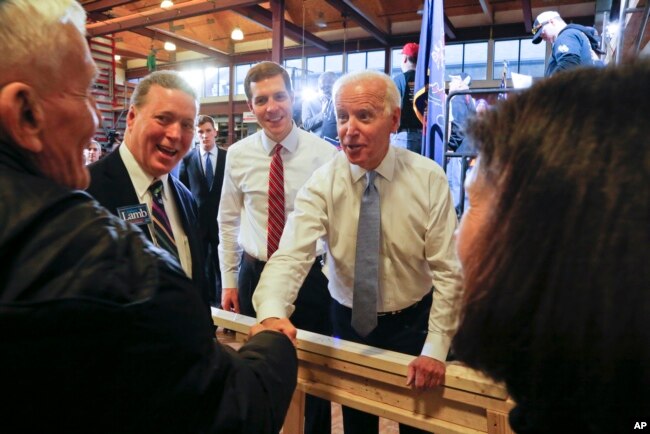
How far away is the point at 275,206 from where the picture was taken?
2.42m

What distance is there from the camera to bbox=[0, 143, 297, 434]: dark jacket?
540 millimetres

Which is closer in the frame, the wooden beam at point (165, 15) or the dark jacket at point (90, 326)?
the dark jacket at point (90, 326)

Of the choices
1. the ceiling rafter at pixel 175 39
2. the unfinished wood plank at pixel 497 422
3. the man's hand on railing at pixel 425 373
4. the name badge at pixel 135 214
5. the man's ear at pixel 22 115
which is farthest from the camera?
the ceiling rafter at pixel 175 39

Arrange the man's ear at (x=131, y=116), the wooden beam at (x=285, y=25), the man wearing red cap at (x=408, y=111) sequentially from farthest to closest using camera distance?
the wooden beam at (x=285, y=25) < the man wearing red cap at (x=408, y=111) < the man's ear at (x=131, y=116)

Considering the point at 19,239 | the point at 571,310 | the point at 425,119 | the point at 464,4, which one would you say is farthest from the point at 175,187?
the point at 464,4

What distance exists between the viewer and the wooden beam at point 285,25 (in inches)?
404

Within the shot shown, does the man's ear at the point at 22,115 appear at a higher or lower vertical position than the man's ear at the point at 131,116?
lower

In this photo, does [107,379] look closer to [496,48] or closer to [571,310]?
[571,310]

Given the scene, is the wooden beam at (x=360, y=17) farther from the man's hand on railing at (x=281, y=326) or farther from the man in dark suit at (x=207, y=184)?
the man's hand on railing at (x=281, y=326)

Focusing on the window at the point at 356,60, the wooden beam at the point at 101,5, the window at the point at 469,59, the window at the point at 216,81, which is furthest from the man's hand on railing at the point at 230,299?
the window at the point at 216,81

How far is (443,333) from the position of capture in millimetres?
1526

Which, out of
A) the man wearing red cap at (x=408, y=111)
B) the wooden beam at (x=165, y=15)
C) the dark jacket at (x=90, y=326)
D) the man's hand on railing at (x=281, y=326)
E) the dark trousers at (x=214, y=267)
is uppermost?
the wooden beam at (x=165, y=15)

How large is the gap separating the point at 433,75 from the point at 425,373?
2565 mm

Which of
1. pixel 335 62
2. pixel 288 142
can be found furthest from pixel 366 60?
pixel 288 142
